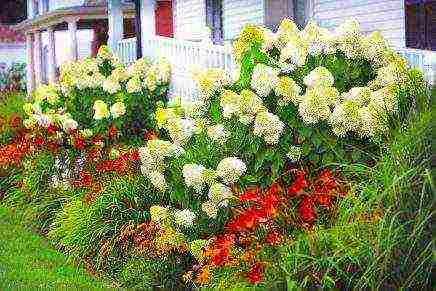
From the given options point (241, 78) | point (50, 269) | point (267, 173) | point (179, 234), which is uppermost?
point (241, 78)

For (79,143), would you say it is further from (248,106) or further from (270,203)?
(270,203)

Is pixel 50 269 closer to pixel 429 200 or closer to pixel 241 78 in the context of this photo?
pixel 241 78

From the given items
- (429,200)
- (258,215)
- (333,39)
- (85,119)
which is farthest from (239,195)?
(85,119)

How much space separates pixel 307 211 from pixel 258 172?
146cm

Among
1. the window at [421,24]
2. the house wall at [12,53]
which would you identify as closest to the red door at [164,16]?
the window at [421,24]

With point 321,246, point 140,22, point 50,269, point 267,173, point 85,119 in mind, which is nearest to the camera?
point 321,246

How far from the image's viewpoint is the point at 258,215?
7781 millimetres

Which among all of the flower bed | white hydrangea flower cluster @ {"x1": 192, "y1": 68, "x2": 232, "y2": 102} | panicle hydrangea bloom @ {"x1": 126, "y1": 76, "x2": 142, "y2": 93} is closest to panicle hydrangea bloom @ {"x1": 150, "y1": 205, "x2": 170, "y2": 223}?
the flower bed

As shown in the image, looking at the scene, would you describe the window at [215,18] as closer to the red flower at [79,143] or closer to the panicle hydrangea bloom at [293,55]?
the red flower at [79,143]

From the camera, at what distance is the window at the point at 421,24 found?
44.7 ft

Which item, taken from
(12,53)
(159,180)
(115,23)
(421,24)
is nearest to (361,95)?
(159,180)

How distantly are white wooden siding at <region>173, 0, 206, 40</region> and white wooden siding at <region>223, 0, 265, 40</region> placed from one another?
86 centimetres

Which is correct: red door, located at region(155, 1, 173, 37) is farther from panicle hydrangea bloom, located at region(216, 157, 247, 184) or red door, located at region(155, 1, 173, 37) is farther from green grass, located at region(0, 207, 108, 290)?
panicle hydrangea bloom, located at region(216, 157, 247, 184)

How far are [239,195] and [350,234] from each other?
229cm
